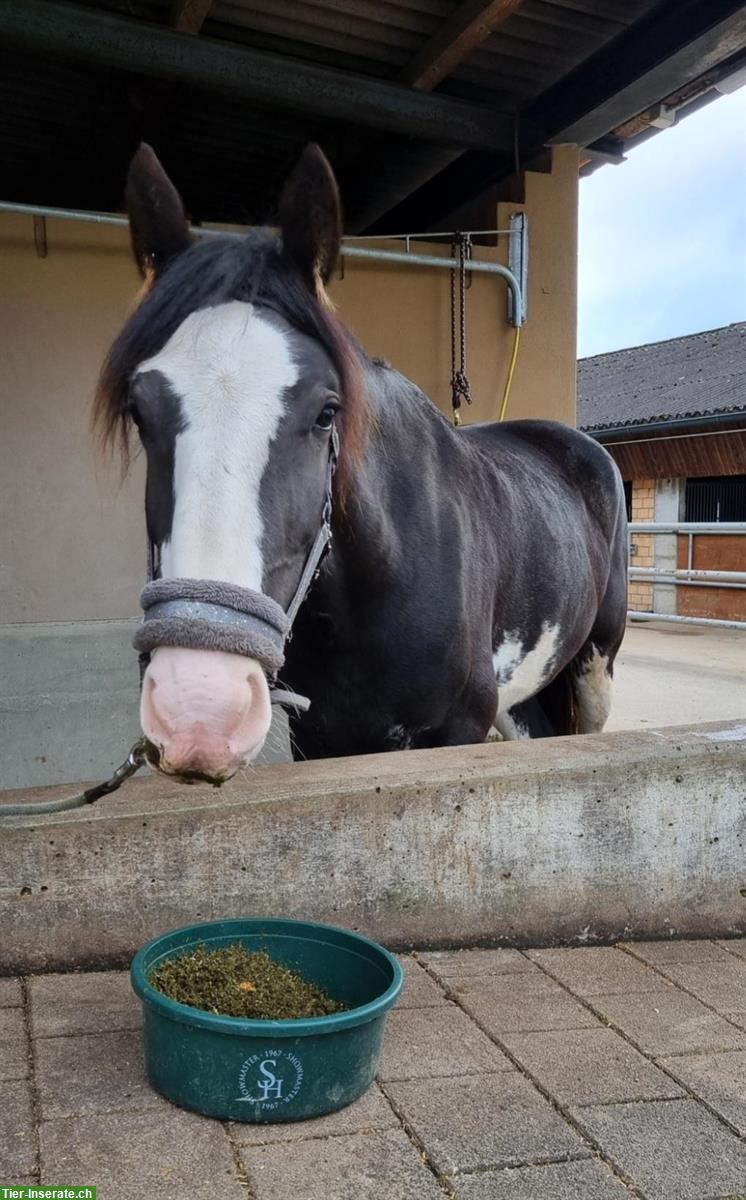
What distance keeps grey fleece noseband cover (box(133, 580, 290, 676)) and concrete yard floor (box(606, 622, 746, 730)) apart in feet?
8.40

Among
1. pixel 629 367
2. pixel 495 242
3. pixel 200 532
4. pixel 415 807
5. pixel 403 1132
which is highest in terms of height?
pixel 629 367

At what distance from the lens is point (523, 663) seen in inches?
Result: 132

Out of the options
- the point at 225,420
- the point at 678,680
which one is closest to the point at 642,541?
the point at 678,680

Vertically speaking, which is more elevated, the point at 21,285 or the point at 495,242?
the point at 495,242

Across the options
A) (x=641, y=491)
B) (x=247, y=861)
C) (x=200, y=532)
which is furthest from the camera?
(x=641, y=491)

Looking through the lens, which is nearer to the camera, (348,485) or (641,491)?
(348,485)

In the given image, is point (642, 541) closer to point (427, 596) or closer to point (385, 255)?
point (385, 255)

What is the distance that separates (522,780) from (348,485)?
906 millimetres

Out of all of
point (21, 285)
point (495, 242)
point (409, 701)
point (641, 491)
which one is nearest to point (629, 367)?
point (641, 491)

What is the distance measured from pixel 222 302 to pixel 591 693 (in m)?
3.01

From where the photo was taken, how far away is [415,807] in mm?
2375

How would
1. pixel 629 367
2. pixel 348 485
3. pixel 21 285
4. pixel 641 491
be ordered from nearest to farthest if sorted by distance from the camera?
1. pixel 348 485
2. pixel 21 285
3. pixel 641 491
4. pixel 629 367

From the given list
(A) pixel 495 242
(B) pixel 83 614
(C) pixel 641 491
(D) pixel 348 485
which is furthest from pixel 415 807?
(C) pixel 641 491

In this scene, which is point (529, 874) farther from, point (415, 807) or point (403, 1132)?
point (403, 1132)
